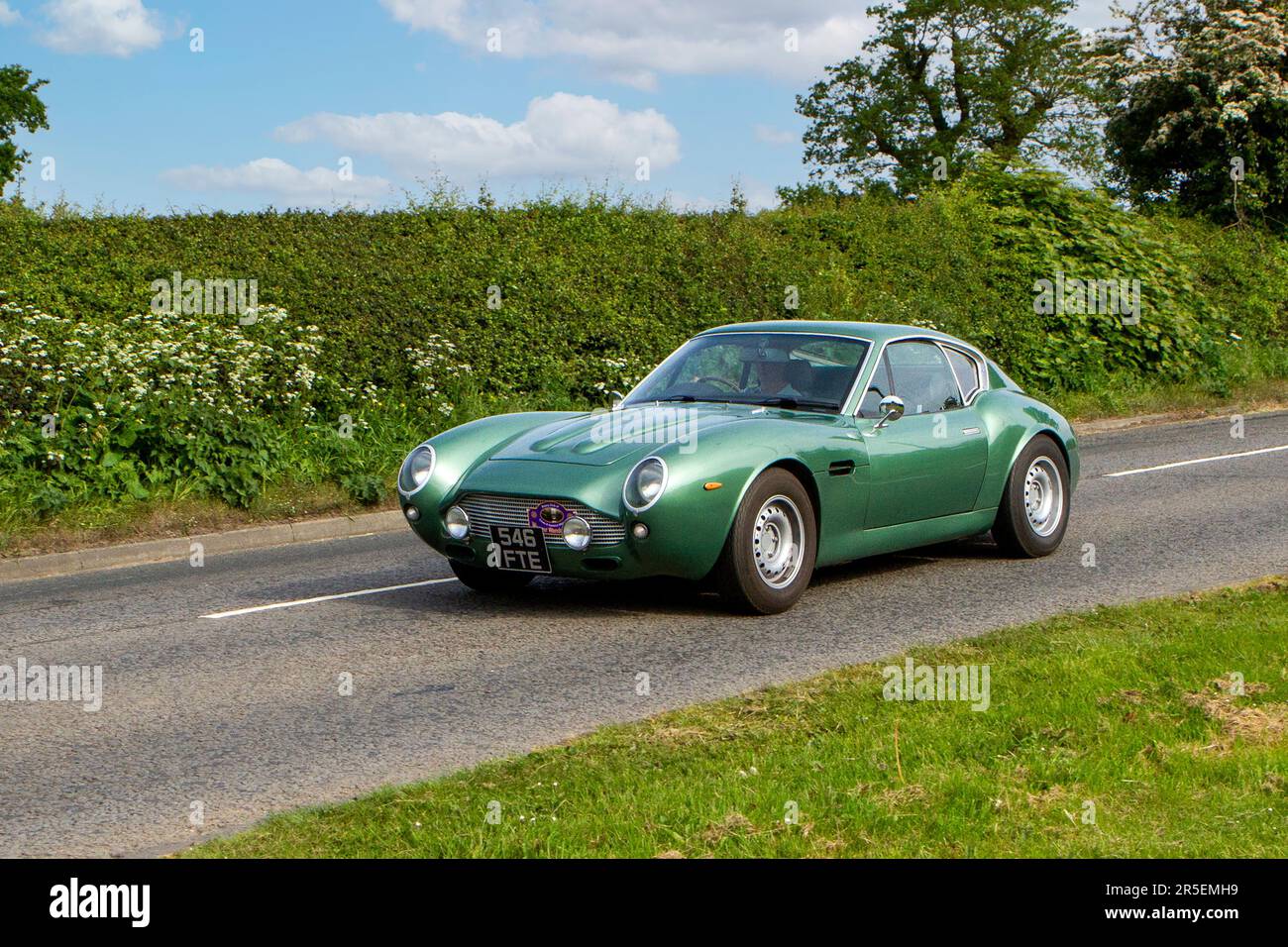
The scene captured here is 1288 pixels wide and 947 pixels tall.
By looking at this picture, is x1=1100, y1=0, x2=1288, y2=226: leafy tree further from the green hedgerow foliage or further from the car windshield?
the car windshield

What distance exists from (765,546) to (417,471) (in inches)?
79.6

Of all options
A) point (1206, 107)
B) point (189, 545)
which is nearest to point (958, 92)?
point (1206, 107)

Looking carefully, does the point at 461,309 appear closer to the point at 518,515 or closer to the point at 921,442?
the point at 921,442

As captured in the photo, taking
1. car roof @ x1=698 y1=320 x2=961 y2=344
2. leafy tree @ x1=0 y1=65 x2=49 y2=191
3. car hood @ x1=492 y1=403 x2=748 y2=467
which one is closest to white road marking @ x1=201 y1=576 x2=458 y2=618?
car hood @ x1=492 y1=403 x2=748 y2=467

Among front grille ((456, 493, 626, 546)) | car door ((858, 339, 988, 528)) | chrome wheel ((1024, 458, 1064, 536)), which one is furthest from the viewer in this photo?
chrome wheel ((1024, 458, 1064, 536))

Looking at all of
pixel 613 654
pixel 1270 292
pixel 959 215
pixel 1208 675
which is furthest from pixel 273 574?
pixel 1270 292

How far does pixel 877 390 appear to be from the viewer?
9.21 meters

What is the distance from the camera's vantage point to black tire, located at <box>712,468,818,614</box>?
8.05 m

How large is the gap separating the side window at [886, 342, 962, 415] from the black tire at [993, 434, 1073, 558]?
668 millimetres

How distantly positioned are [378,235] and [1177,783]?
50.6 feet

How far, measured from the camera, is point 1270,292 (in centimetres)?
2777

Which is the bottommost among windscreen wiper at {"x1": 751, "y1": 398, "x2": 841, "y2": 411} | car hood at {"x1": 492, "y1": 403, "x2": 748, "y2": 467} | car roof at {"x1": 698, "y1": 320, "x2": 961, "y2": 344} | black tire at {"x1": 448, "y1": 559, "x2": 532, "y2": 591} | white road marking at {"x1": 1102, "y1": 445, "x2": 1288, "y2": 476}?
black tire at {"x1": 448, "y1": 559, "x2": 532, "y2": 591}

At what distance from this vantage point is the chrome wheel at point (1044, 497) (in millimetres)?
10180

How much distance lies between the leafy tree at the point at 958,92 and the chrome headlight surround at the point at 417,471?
5070 centimetres
